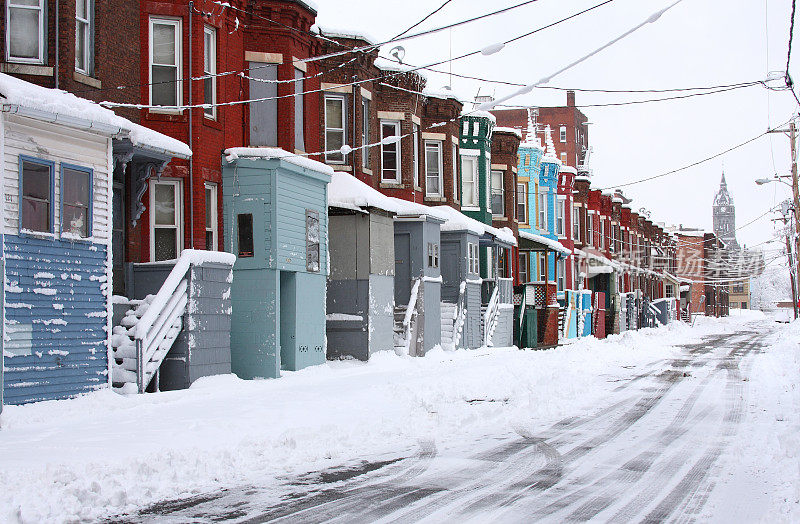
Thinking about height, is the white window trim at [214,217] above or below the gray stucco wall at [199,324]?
above

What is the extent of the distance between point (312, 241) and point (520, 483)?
15.1 m

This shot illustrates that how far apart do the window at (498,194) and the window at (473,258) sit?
7373 millimetres

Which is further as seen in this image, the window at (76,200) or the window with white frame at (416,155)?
the window with white frame at (416,155)

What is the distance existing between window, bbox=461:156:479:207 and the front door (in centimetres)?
924

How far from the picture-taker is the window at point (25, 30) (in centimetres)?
1672

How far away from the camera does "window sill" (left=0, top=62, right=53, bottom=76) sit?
1653 centimetres

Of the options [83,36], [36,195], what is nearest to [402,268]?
[83,36]

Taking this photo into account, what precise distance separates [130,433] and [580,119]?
94737 mm

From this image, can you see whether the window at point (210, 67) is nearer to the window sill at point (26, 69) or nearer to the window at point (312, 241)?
the window at point (312, 241)

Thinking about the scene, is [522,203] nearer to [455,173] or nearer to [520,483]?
[455,173]

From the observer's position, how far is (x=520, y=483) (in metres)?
9.73

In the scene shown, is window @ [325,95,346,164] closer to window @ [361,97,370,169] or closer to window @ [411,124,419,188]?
window @ [361,97,370,169]

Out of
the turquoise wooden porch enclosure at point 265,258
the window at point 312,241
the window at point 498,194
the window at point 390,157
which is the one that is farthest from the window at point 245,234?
the window at point 498,194

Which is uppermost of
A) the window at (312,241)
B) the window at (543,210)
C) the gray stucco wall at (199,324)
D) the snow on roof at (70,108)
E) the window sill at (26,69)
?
the window at (543,210)
